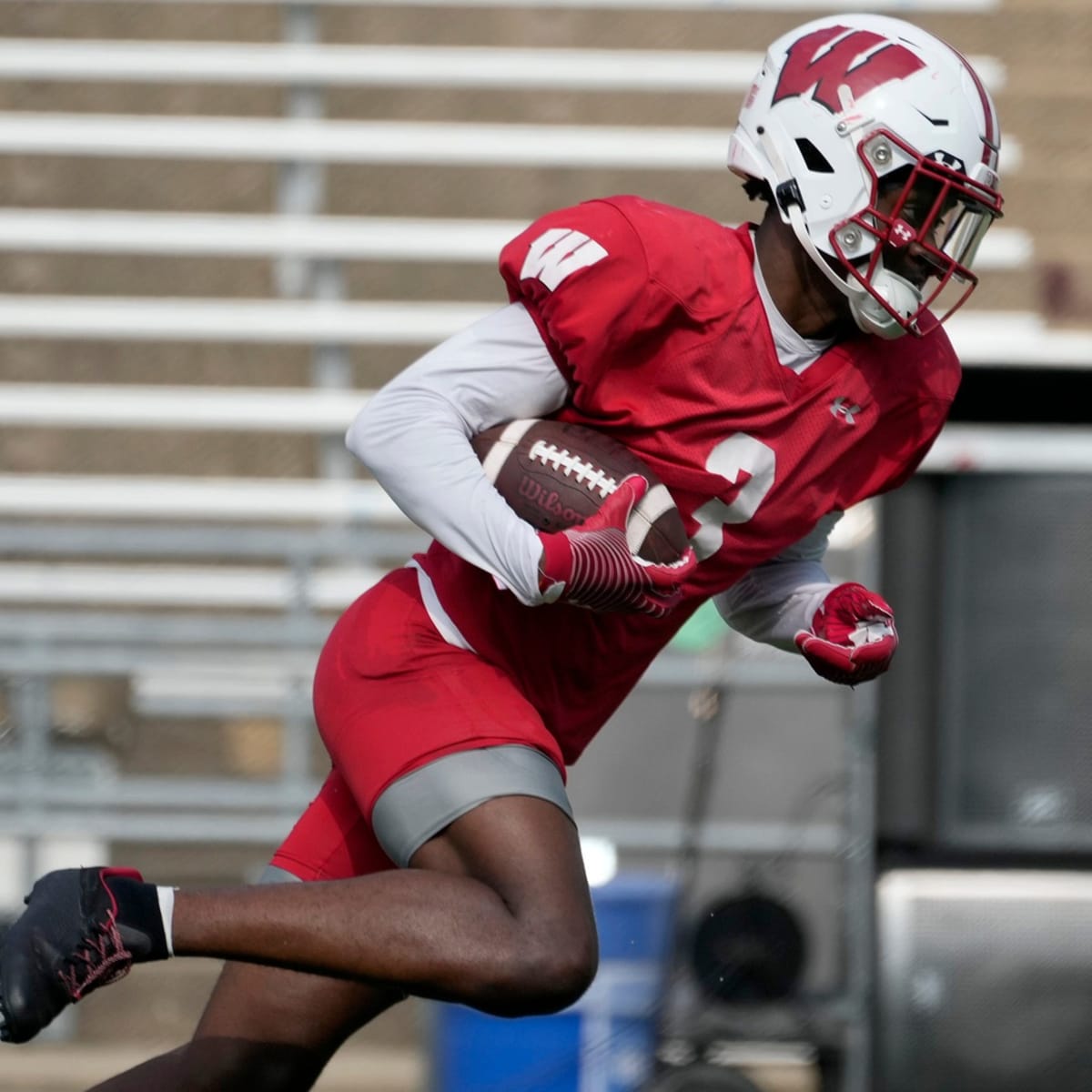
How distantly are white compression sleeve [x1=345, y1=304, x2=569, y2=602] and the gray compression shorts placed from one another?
0.23m

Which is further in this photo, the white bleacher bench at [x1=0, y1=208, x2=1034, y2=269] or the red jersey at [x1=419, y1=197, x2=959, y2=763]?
the white bleacher bench at [x1=0, y1=208, x2=1034, y2=269]

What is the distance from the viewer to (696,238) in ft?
8.58

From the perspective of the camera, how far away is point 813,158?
270 cm

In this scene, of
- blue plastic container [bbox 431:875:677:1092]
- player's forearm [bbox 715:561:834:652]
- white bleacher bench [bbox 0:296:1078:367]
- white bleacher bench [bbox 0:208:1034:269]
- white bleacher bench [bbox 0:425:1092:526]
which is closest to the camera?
player's forearm [bbox 715:561:834:652]

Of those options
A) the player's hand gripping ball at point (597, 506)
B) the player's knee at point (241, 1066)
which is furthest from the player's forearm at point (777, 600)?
the player's knee at point (241, 1066)

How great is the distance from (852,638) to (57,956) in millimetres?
1200

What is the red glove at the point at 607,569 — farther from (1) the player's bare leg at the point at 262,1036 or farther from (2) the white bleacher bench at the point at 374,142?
(2) the white bleacher bench at the point at 374,142

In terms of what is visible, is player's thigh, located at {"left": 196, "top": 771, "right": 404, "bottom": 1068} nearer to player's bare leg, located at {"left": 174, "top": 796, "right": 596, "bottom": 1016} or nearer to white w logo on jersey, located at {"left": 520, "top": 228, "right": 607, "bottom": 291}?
player's bare leg, located at {"left": 174, "top": 796, "right": 596, "bottom": 1016}

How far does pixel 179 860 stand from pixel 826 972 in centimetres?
210

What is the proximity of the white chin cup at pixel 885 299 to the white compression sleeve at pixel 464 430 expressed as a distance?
0.42 metres

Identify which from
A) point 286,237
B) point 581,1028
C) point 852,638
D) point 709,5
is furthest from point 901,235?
point 709,5

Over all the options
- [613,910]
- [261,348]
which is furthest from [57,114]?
[613,910]

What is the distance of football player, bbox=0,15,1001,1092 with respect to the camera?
2.39m

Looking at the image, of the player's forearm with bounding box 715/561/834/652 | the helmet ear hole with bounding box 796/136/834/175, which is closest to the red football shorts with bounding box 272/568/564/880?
the player's forearm with bounding box 715/561/834/652
